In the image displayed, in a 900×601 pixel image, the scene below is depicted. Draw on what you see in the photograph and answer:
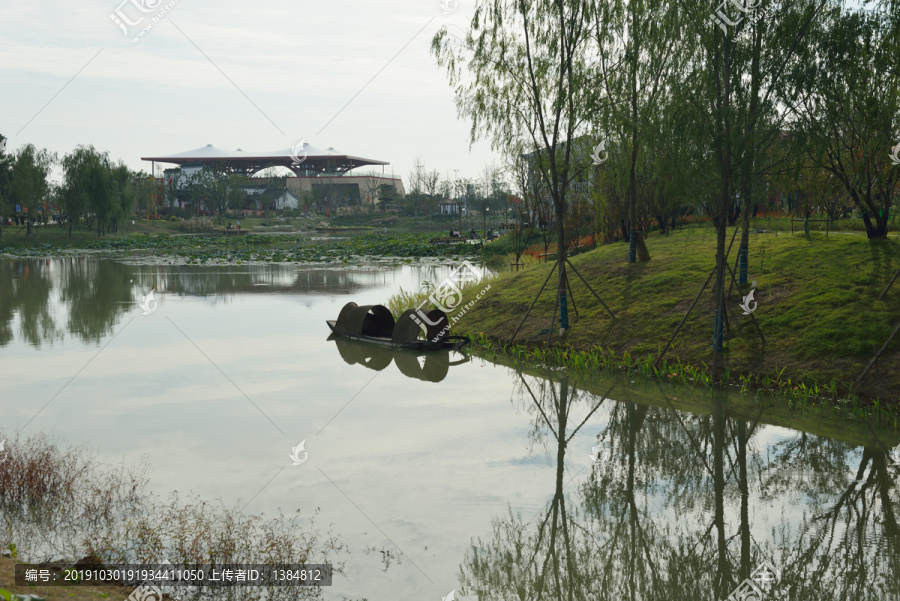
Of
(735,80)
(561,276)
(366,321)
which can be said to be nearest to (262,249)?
(366,321)

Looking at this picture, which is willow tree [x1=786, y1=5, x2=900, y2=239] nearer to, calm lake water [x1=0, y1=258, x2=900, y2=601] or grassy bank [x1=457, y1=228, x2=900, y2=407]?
grassy bank [x1=457, y1=228, x2=900, y2=407]

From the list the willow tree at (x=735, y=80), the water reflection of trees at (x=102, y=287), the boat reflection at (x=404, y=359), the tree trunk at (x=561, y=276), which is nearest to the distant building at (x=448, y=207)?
the water reflection of trees at (x=102, y=287)

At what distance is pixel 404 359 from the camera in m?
13.8

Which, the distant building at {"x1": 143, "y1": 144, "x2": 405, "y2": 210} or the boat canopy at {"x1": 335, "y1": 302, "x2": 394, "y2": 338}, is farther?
the distant building at {"x1": 143, "y1": 144, "x2": 405, "y2": 210}

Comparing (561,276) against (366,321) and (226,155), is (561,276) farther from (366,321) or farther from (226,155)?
(226,155)

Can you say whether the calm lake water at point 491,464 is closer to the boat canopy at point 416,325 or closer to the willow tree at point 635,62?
the boat canopy at point 416,325

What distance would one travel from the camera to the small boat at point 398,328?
546 inches

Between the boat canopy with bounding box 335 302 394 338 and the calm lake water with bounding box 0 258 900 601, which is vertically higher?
the boat canopy with bounding box 335 302 394 338

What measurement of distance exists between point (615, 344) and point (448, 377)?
2973mm

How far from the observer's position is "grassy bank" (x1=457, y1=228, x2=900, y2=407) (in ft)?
33.9

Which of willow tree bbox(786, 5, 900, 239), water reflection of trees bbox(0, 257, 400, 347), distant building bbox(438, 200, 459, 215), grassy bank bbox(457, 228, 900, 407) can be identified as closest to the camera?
grassy bank bbox(457, 228, 900, 407)

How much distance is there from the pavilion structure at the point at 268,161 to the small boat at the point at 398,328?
223 ft

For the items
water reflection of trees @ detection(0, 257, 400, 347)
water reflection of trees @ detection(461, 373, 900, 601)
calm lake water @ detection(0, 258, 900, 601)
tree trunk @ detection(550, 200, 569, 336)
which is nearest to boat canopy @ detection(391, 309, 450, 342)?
calm lake water @ detection(0, 258, 900, 601)

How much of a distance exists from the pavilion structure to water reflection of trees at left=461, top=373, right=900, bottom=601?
249 ft
